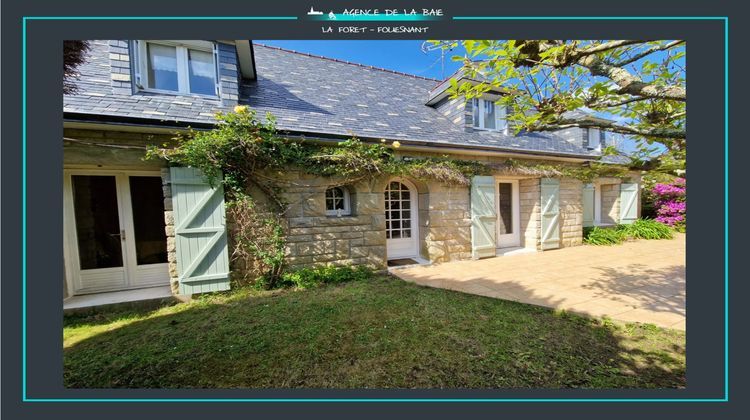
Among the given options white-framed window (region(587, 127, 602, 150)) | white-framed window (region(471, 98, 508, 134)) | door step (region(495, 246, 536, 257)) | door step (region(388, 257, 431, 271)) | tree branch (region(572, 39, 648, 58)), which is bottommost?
door step (region(495, 246, 536, 257))

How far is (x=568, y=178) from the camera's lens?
6785 mm

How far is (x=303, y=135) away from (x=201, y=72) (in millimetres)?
2384

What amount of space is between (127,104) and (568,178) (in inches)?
382

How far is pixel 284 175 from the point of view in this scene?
4.23 meters

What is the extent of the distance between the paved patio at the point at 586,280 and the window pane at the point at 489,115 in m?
3.80

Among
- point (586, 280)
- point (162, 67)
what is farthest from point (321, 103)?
point (586, 280)

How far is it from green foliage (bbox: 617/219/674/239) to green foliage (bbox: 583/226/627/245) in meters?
0.42

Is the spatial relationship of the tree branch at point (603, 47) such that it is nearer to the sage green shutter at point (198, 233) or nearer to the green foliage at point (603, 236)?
the sage green shutter at point (198, 233)

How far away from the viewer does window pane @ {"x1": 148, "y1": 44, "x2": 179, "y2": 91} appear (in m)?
4.30

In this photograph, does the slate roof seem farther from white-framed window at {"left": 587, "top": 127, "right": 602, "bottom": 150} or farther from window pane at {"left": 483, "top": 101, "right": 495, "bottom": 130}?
white-framed window at {"left": 587, "top": 127, "right": 602, "bottom": 150}

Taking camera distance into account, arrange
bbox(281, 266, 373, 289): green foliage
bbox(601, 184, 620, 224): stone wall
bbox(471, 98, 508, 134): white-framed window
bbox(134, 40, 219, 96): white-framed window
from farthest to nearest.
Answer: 1. bbox(601, 184, 620, 224): stone wall
2. bbox(471, 98, 508, 134): white-framed window
3. bbox(134, 40, 219, 96): white-framed window
4. bbox(281, 266, 373, 289): green foliage

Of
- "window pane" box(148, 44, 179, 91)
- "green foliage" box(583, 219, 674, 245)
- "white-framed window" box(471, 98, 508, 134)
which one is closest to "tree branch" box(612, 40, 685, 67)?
"white-framed window" box(471, 98, 508, 134)

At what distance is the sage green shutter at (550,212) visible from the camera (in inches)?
252

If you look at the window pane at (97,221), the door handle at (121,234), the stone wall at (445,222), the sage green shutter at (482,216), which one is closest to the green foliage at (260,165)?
the stone wall at (445,222)
